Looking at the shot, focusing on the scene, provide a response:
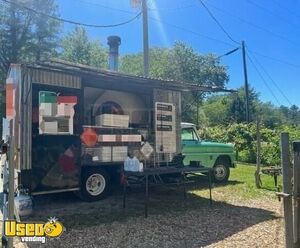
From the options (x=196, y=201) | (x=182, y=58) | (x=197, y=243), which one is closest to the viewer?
(x=197, y=243)

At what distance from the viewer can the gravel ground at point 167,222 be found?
5.44 m

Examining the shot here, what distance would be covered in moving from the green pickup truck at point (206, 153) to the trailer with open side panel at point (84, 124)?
1.24 m

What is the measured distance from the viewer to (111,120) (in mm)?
8828

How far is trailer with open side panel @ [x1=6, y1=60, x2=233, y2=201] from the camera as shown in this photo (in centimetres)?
720

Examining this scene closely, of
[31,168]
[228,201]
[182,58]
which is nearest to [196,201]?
[228,201]

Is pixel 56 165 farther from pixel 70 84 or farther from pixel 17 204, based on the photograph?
pixel 70 84

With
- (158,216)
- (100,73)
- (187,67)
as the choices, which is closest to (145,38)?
(100,73)

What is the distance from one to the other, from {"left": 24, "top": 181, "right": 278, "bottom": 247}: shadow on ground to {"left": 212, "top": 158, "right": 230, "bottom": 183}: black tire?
2.67m

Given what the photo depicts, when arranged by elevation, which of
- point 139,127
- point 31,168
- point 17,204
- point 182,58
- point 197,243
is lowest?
point 197,243

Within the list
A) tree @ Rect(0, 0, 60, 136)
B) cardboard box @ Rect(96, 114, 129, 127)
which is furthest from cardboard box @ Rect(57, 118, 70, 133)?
tree @ Rect(0, 0, 60, 136)

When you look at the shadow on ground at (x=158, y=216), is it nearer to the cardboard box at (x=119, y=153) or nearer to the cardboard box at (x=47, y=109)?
the cardboard box at (x=119, y=153)

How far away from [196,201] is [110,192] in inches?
83.2

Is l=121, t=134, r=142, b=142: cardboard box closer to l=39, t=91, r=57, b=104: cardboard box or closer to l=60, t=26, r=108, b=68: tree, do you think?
l=39, t=91, r=57, b=104: cardboard box

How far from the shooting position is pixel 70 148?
25.3 feet
